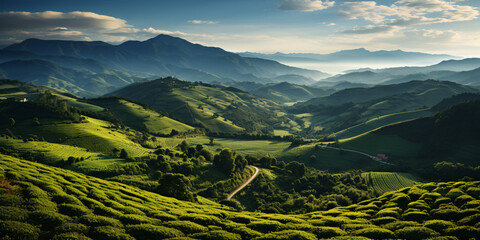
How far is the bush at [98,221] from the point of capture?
42938 millimetres

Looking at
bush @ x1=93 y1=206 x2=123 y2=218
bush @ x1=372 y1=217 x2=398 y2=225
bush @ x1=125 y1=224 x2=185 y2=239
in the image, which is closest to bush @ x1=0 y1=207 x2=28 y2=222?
bush @ x1=93 y1=206 x2=123 y2=218

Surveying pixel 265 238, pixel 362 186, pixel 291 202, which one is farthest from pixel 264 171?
pixel 265 238

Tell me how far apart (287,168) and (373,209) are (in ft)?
367

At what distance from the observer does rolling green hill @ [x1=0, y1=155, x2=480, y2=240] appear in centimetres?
3969

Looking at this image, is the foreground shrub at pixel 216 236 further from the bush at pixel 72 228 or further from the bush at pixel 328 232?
the bush at pixel 72 228

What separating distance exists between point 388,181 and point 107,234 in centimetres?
17973

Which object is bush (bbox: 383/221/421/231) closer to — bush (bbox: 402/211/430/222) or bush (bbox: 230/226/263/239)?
bush (bbox: 402/211/430/222)

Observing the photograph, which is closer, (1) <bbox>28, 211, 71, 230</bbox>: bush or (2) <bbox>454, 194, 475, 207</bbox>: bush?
(1) <bbox>28, 211, 71, 230</bbox>: bush

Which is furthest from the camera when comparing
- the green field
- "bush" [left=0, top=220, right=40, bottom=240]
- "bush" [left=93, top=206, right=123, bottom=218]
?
the green field

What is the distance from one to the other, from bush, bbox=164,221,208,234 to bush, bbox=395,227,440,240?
127 feet

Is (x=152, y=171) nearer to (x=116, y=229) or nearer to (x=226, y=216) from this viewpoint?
(x=226, y=216)

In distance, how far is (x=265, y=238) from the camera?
44750mm

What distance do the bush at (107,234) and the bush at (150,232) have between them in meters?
1.80

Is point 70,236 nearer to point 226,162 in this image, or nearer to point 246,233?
point 246,233
